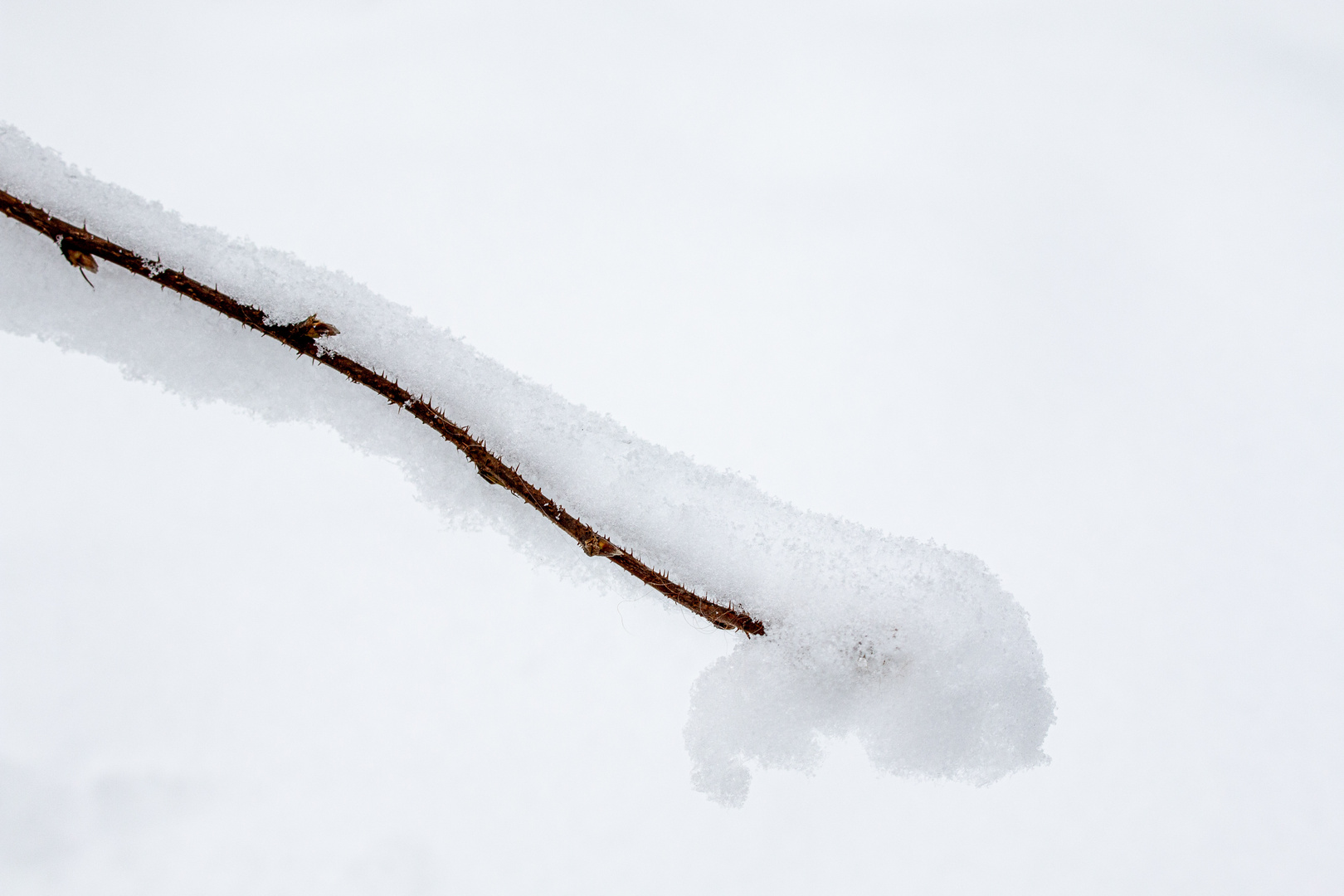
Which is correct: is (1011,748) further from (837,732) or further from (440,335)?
(440,335)

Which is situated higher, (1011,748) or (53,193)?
(53,193)

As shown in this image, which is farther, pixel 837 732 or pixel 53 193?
pixel 837 732

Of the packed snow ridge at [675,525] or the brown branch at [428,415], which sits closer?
the brown branch at [428,415]

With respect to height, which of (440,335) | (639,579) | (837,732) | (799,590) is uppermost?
(440,335)

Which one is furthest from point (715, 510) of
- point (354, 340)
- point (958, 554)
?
point (354, 340)

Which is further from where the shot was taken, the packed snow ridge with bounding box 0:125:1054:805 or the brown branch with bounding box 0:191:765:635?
the packed snow ridge with bounding box 0:125:1054:805

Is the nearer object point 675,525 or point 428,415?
point 428,415
